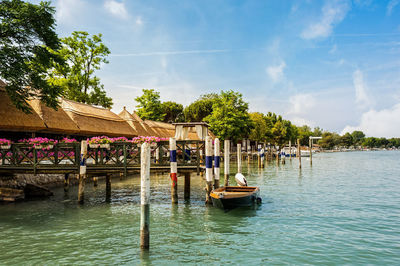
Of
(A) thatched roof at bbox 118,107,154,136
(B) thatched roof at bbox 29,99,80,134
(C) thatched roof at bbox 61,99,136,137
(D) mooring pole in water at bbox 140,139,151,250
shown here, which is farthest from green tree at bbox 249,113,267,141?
(D) mooring pole in water at bbox 140,139,151,250

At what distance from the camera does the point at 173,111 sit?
3182 inches

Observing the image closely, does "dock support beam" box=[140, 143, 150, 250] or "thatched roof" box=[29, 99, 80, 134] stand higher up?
"thatched roof" box=[29, 99, 80, 134]

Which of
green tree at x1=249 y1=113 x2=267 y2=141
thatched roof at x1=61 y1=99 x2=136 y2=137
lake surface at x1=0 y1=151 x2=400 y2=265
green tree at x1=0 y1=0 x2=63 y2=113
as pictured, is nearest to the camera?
lake surface at x1=0 y1=151 x2=400 y2=265

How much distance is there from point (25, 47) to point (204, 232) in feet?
57.3

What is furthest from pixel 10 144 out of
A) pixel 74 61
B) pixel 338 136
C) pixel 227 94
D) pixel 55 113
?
pixel 338 136

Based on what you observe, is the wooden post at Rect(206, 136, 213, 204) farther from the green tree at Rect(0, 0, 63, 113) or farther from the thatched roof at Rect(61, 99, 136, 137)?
the thatched roof at Rect(61, 99, 136, 137)

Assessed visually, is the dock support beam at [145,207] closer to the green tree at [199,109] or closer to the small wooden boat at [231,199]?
the small wooden boat at [231,199]

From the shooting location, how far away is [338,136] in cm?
16300

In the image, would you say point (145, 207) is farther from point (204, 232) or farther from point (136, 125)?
point (136, 125)

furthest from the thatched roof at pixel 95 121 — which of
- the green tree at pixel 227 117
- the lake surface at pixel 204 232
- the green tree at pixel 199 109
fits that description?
the green tree at pixel 199 109

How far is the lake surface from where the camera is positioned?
852 cm

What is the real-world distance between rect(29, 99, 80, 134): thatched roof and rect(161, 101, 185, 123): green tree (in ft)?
180

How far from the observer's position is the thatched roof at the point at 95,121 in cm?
2596

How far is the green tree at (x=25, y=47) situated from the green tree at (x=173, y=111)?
2314 inches
